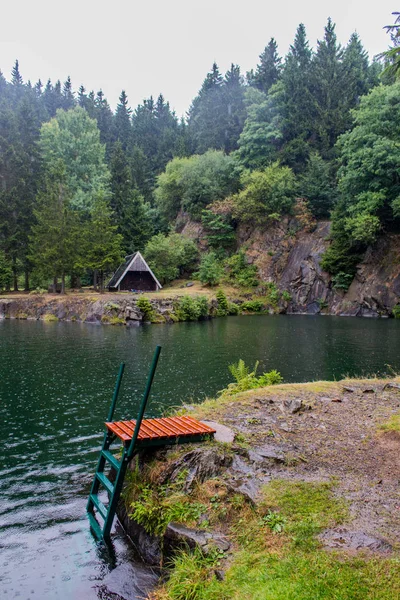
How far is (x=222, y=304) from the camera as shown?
45938mm

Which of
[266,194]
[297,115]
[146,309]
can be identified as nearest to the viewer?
[146,309]

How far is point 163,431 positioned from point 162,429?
0.14 meters

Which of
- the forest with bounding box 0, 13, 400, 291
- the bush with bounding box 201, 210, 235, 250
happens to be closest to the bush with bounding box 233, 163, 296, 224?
the forest with bounding box 0, 13, 400, 291

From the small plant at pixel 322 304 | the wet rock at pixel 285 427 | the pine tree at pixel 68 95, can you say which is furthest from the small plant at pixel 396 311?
the pine tree at pixel 68 95

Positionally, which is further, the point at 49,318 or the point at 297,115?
the point at 297,115

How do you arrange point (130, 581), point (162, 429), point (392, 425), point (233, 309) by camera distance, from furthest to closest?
point (233, 309) < point (392, 425) < point (162, 429) < point (130, 581)

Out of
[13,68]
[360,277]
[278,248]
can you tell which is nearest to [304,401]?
[360,277]

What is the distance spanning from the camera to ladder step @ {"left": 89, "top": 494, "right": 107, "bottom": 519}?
264 inches

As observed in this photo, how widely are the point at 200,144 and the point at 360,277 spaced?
39.8 m

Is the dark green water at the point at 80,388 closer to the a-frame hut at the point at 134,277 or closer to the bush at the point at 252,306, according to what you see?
the bush at the point at 252,306

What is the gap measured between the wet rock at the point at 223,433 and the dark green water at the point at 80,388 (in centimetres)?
222

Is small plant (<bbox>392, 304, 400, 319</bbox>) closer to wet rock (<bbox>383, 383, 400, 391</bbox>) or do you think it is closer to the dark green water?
the dark green water

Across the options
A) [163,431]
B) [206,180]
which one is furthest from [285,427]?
[206,180]

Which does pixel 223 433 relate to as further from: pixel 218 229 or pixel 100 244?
pixel 218 229
